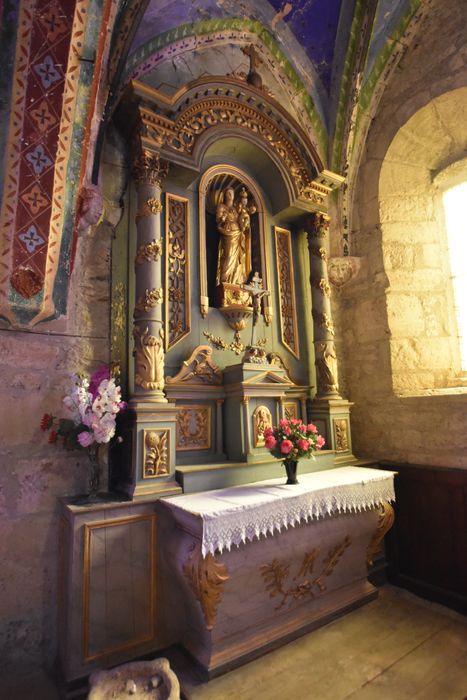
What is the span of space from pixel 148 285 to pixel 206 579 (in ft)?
6.85

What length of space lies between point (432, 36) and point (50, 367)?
5209 mm

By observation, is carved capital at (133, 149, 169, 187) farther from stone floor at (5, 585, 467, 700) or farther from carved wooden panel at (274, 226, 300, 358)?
stone floor at (5, 585, 467, 700)

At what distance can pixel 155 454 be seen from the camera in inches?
115

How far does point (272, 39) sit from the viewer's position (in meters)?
4.68

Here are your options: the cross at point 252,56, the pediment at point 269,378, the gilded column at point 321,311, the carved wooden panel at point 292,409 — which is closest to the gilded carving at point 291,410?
the carved wooden panel at point 292,409

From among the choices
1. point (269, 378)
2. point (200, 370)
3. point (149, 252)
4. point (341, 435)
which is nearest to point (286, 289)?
point (269, 378)

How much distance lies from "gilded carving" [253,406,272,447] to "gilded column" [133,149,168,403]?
35.2 inches

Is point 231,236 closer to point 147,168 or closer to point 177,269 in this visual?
point 177,269

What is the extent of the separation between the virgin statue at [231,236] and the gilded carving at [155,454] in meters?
1.71

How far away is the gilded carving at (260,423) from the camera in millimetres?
3518

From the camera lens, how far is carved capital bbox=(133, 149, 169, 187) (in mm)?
3324

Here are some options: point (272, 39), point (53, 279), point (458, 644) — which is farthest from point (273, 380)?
point (272, 39)

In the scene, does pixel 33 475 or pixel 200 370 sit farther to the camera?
pixel 200 370

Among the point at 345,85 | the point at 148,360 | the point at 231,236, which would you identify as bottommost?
the point at 148,360
